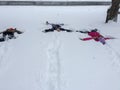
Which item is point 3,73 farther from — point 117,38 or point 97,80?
point 117,38

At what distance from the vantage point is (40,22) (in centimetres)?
938

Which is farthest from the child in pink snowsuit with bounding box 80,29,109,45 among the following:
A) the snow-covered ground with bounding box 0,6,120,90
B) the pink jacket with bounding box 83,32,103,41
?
the snow-covered ground with bounding box 0,6,120,90

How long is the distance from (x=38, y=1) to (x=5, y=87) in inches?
344

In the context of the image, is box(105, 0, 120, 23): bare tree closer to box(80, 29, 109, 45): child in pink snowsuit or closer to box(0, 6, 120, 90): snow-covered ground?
box(0, 6, 120, 90): snow-covered ground

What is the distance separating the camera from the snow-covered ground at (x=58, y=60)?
4.83 m

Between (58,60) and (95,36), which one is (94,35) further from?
(58,60)

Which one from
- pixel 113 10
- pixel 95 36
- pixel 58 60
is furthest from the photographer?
pixel 113 10

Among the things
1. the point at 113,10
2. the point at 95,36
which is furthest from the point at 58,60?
the point at 113,10

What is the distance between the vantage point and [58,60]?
19.0ft

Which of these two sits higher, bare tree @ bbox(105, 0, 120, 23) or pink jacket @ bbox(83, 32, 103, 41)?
bare tree @ bbox(105, 0, 120, 23)

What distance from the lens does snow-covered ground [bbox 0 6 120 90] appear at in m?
4.83

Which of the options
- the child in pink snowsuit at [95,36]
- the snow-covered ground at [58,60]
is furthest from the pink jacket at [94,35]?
the snow-covered ground at [58,60]

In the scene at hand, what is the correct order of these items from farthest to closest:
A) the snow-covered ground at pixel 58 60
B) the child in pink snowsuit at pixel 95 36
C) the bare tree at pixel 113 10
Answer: the bare tree at pixel 113 10 → the child in pink snowsuit at pixel 95 36 → the snow-covered ground at pixel 58 60

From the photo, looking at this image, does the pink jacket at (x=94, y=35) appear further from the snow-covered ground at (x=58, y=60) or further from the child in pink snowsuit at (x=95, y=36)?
the snow-covered ground at (x=58, y=60)
